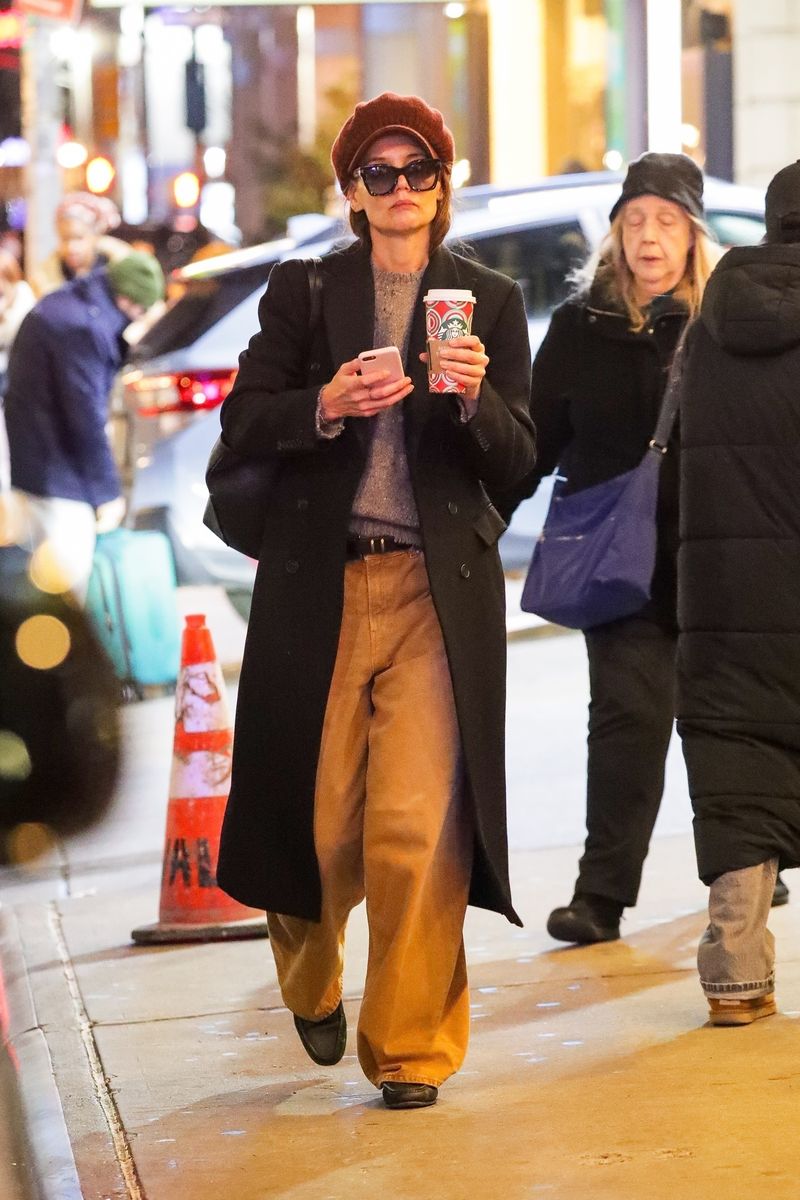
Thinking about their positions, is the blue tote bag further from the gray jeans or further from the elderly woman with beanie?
the elderly woman with beanie

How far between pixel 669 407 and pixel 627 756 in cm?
91

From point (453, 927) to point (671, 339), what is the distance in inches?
76.5

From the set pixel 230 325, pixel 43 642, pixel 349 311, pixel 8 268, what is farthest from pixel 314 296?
pixel 8 268

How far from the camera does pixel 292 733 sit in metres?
4.52

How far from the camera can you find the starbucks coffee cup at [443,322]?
4141mm

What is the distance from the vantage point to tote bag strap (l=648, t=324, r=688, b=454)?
5691 mm

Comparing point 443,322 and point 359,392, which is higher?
point 443,322

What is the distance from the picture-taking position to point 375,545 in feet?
14.8

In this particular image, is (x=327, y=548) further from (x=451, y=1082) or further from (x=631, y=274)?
(x=631, y=274)

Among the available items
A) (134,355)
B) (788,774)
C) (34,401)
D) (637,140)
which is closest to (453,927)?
(788,774)

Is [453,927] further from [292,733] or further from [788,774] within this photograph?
[788,774]

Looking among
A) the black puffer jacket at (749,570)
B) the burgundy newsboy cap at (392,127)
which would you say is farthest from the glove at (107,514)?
the burgundy newsboy cap at (392,127)

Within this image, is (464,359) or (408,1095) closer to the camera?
(464,359)

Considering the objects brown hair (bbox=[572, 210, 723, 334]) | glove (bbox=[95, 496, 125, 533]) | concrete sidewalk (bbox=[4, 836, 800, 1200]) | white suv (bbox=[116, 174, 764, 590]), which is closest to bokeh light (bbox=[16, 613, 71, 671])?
glove (bbox=[95, 496, 125, 533])
